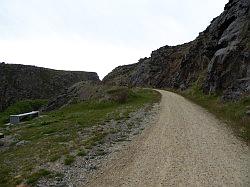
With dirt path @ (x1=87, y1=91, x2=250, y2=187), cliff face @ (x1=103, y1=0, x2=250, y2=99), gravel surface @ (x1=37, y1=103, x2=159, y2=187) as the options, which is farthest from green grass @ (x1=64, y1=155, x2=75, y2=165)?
cliff face @ (x1=103, y1=0, x2=250, y2=99)

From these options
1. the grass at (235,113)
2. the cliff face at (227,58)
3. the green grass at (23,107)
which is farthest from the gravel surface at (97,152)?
the green grass at (23,107)

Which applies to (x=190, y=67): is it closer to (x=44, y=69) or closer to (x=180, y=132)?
(x=180, y=132)

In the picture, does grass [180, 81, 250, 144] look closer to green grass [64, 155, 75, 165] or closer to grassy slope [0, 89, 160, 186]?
grassy slope [0, 89, 160, 186]

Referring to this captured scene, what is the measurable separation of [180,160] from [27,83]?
5337 inches

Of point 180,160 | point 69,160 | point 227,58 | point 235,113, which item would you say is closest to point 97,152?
point 69,160

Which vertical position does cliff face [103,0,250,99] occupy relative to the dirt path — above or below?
above

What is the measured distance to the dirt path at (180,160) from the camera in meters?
16.1

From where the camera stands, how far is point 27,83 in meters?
148

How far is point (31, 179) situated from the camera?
57.2ft

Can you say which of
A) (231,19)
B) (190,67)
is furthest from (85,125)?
(190,67)

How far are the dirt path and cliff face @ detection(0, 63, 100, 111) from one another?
378ft

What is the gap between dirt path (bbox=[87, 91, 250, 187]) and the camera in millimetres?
16141

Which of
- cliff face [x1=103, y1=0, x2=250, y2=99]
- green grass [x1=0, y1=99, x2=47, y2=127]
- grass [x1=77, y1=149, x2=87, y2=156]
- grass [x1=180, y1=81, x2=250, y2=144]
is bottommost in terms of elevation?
green grass [x1=0, y1=99, x2=47, y2=127]

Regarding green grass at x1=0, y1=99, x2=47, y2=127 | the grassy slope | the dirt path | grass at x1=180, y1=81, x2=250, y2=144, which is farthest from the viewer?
green grass at x1=0, y1=99, x2=47, y2=127
